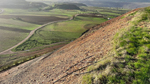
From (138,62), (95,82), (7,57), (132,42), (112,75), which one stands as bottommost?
(7,57)

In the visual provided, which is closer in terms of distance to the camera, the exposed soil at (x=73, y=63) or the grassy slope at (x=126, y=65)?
the grassy slope at (x=126, y=65)

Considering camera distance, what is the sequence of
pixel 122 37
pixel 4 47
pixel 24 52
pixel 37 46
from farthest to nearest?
pixel 37 46, pixel 4 47, pixel 24 52, pixel 122 37

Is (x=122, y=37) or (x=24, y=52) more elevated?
(x=122, y=37)

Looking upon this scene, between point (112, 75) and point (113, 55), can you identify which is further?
point (113, 55)

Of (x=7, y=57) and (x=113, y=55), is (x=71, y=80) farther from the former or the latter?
(x=7, y=57)

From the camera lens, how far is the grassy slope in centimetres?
877

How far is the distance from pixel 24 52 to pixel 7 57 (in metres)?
6.72

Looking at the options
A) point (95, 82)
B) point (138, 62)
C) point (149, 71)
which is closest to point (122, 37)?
point (138, 62)

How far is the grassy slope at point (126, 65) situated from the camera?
8.77 m

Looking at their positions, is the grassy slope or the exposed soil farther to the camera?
the exposed soil

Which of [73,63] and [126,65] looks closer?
[126,65]

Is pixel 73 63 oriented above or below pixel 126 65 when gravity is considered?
below

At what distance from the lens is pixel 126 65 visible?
9711 mm

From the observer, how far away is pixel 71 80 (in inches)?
435
